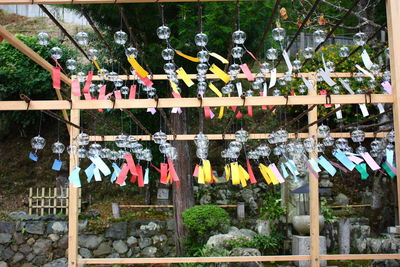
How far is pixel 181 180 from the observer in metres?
7.33

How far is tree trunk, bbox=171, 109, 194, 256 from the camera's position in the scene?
7277 mm

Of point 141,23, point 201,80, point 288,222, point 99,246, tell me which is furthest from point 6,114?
point 201,80

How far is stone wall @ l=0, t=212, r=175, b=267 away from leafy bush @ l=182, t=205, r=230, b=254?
1.17 metres

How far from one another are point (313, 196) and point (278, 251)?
282 centimetres

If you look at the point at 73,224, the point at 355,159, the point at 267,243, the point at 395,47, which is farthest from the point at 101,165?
the point at 267,243

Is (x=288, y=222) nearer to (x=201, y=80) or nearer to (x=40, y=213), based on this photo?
(x=201, y=80)

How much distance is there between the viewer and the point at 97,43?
804cm

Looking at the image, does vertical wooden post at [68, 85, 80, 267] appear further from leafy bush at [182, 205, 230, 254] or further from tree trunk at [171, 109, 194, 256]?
tree trunk at [171, 109, 194, 256]

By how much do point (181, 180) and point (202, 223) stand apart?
997mm

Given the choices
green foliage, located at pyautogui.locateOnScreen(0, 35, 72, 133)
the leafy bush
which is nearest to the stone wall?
the leafy bush

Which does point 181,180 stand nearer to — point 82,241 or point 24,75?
point 82,241

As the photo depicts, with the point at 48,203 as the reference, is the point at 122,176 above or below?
above

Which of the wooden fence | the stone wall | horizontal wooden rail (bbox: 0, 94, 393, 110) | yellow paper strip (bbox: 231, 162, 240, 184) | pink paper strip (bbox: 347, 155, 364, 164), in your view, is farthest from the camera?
the wooden fence

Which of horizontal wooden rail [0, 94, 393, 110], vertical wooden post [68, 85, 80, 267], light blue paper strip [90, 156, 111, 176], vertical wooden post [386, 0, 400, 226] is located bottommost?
vertical wooden post [68, 85, 80, 267]
